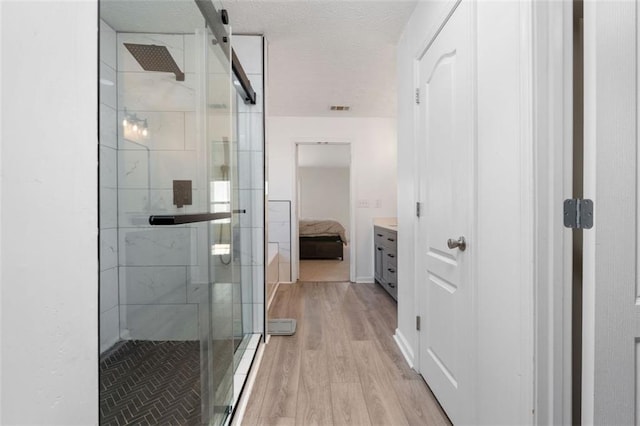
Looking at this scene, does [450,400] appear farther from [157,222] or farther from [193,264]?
[157,222]

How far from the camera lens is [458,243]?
1359 mm

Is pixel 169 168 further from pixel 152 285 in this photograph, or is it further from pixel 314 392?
pixel 314 392

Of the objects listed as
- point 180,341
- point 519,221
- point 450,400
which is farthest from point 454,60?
point 180,341

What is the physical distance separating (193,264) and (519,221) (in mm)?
1193

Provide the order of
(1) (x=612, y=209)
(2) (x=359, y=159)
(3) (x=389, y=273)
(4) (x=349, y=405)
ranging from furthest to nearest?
(2) (x=359, y=159) → (3) (x=389, y=273) → (4) (x=349, y=405) → (1) (x=612, y=209)

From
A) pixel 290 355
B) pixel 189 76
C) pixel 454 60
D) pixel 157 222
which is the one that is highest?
pixel 454 60

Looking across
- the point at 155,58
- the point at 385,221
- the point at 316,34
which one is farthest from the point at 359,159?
the point at 155,58

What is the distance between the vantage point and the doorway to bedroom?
5.05 metres

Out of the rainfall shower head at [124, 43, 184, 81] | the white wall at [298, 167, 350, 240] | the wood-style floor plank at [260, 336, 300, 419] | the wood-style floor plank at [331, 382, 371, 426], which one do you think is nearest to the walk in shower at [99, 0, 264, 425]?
the rainfall shower head at [124, 43, 184, 81]

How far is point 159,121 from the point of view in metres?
1.10

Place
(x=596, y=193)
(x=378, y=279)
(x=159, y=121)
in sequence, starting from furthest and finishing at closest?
(x=378, y=279) < (x=159, y=121) < (x=596, y=193)

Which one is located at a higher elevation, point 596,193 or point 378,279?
point 596,193

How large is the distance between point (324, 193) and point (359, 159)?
17.0ft

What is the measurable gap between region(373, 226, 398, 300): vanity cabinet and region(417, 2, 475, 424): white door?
5.07 ft
